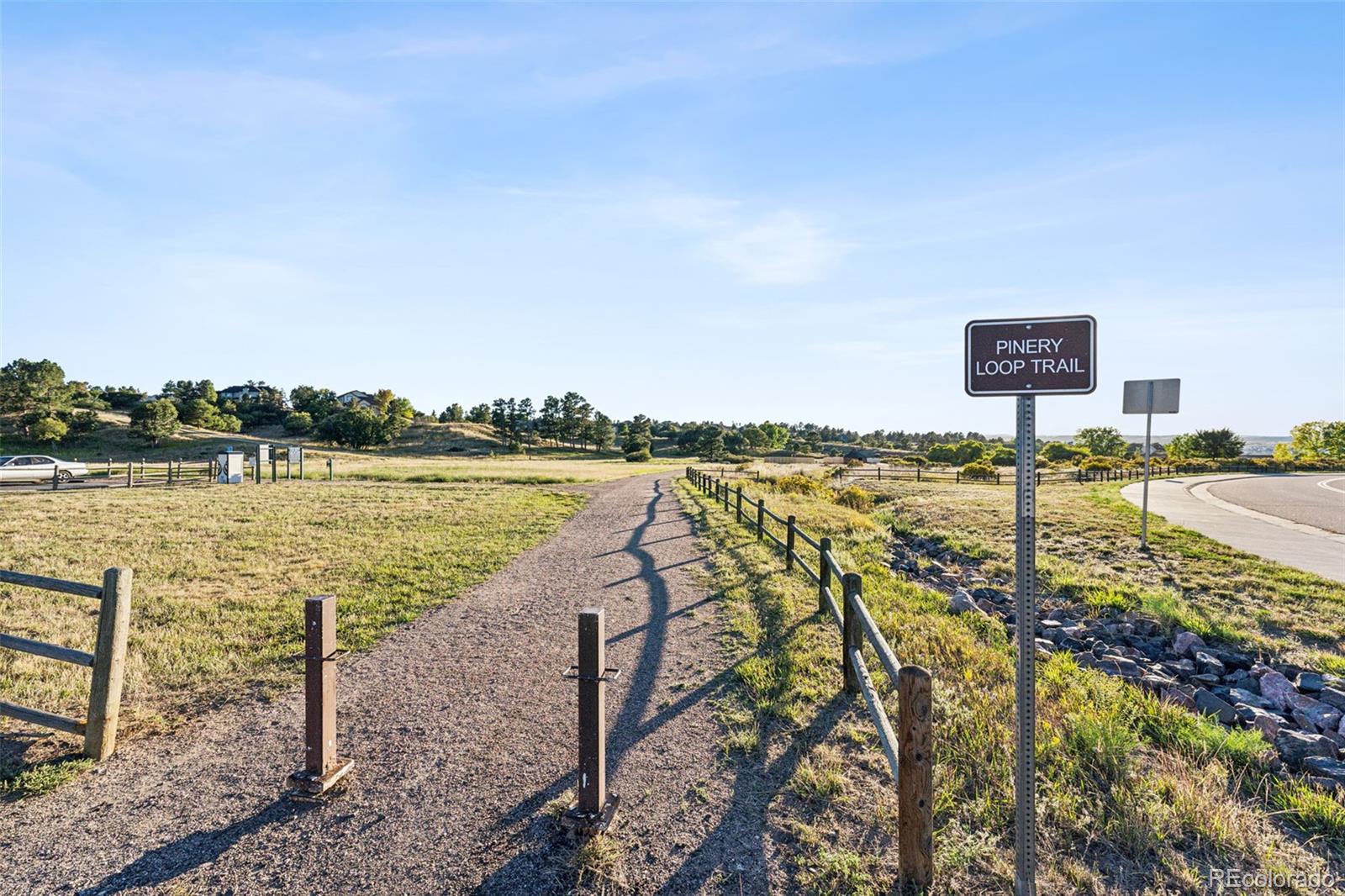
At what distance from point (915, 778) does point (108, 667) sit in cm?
599

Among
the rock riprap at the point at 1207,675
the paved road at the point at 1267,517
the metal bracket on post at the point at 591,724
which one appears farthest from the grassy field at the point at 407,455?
the metal bracket on post at the point at 591,724

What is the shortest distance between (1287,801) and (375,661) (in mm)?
8131

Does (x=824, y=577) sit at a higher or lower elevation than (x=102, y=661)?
lower

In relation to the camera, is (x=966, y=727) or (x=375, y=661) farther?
(x=375, y=661)

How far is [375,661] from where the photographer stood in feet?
22.7

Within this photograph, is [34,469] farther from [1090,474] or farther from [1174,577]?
[1090,474]

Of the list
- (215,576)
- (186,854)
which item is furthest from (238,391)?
(186,854)

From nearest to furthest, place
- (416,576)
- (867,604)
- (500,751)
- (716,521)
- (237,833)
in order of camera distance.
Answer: (237,833)
(500,751)
(867,604)
(416,576)
(716,521)

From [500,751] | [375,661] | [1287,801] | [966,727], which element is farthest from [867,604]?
[375,661]

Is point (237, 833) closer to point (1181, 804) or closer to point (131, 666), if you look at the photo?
point (131, 666)

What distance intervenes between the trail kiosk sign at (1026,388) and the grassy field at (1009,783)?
76cm

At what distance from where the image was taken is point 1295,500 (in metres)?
23.1

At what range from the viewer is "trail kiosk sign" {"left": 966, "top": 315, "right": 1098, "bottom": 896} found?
2.96 metres

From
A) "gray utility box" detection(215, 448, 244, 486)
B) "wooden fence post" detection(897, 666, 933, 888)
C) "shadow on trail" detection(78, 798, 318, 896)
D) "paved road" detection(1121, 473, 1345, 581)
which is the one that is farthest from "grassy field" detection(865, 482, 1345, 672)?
"gray utility box" detection(215, 448, 244, 486)
